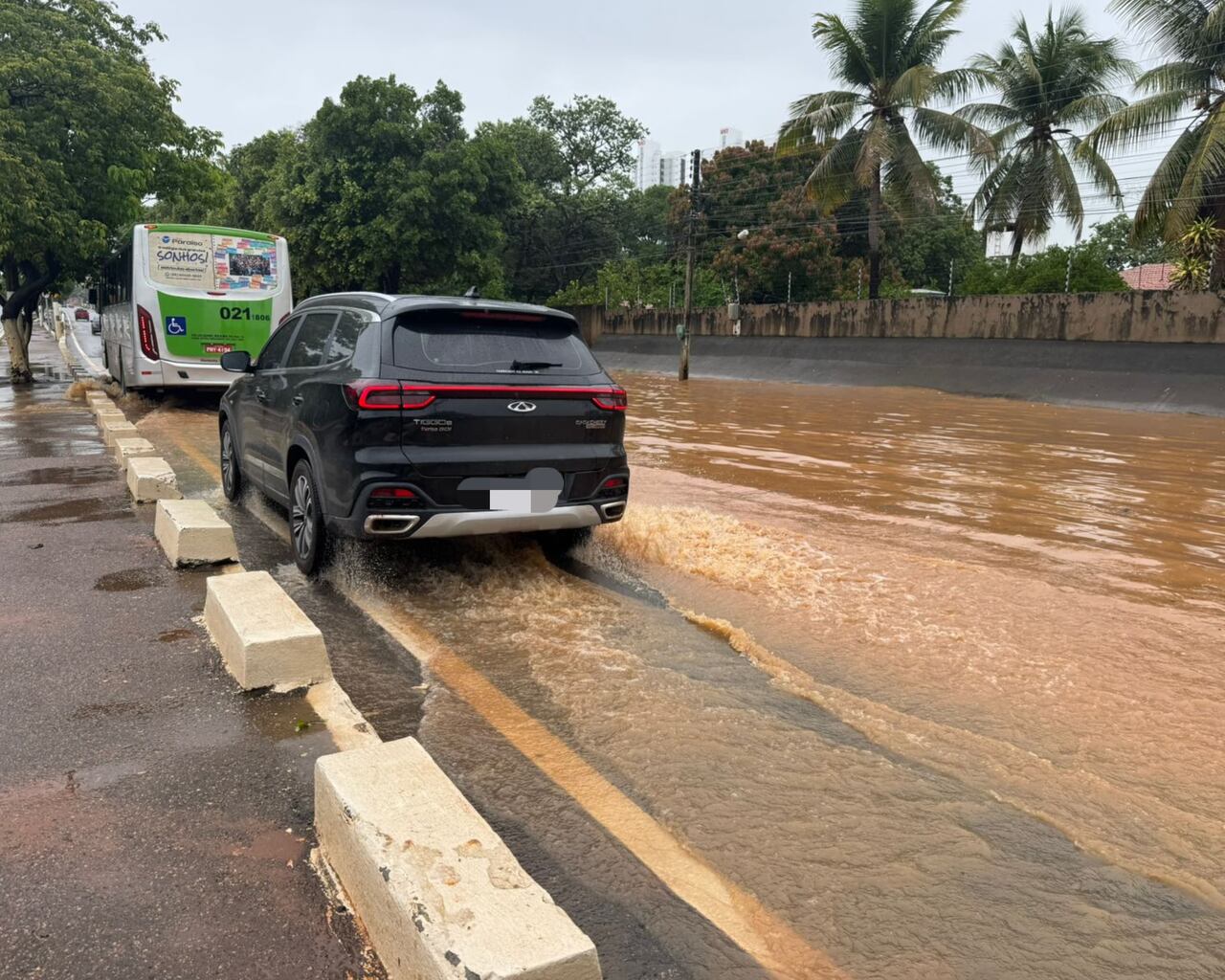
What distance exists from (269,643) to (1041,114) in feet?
106

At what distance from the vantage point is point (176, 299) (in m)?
14.2

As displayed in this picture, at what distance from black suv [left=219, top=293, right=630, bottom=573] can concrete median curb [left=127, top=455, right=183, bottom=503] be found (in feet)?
7.63

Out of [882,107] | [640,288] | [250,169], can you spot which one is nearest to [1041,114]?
[882,107]

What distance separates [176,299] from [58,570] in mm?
9712

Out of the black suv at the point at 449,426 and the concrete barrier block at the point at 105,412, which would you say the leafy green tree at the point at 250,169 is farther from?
the black suv at the point at 449,426

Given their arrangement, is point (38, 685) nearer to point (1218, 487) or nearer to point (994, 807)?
point (994, 807)

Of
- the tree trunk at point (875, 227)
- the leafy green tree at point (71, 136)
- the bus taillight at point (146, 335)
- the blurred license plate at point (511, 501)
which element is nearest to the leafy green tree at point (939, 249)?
the tree trunk at point (875, 227)

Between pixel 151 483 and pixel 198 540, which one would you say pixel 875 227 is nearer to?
pixel 151 483

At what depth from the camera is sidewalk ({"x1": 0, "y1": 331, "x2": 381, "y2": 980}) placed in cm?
231

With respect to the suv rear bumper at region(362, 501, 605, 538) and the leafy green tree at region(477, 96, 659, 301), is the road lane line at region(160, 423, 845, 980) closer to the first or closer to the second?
the suv rear bumper at region(362, 501, 605, 538)

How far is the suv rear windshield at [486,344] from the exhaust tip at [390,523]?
0.79 m

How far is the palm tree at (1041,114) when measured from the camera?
29.2 m

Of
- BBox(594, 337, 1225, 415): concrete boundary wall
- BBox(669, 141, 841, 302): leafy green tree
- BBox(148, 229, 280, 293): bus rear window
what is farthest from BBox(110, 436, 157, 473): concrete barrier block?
BBox(669, 141, 841, 302): leafy green tree

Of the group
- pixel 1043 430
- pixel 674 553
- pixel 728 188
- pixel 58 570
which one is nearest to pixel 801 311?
pixel 1043 430
